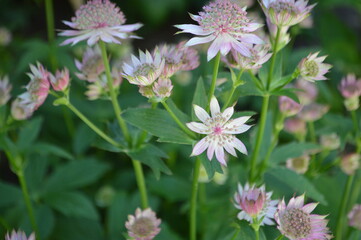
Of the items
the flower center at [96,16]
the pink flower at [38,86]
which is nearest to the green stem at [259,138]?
the flower center at [96,16]

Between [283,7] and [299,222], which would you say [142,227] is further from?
A: [283,7]

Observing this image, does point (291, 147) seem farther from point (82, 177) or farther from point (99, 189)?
point (99, 189)

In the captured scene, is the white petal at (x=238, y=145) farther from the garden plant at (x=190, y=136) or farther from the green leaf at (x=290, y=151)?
the green leaf at (x=290, y=151)

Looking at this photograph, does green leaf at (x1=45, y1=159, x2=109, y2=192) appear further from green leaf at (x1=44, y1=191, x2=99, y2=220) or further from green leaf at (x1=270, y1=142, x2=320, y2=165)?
green leaf at (x1=270, y1=142, x2=320, y2=165)

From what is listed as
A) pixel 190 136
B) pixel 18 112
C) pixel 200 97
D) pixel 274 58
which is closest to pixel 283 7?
pixel 274 58

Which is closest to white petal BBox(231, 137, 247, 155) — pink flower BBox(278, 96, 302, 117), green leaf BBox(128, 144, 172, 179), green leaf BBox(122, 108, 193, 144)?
green leaf BBox(122, 108, 193, 144)

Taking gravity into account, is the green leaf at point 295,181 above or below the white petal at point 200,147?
below
